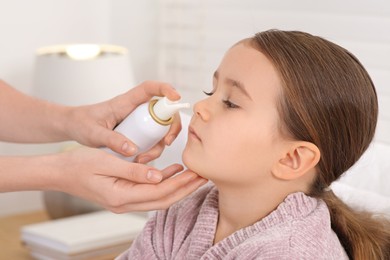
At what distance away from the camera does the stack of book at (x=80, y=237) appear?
2051 mm

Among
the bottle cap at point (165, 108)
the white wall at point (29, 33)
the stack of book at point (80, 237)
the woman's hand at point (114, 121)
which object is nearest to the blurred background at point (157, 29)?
the white wall at point (29, 33)

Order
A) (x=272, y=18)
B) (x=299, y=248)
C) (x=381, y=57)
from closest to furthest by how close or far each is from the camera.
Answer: (x=299, y=248), (x=381, y=57), (x=272, y=18)

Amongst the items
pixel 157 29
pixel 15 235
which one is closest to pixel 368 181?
pixel 15 235

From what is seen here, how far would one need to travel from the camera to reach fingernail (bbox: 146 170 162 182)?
1.25 meters

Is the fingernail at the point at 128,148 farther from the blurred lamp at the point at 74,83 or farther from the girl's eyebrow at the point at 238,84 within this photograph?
the blurred lamp at the point at 74,83

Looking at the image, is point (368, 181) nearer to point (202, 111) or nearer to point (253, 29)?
point (202, 111)

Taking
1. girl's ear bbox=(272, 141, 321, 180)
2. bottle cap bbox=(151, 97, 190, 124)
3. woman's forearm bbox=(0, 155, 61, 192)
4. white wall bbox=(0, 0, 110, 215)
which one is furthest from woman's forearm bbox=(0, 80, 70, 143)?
white wall bbox=(0, 0, 110, 215)

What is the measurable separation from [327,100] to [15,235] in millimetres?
1404

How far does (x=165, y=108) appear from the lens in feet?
4.10

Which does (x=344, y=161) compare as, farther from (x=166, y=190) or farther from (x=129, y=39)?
(x=129, y=39)

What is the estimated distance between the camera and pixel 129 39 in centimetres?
277

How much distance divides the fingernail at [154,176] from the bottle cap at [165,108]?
86 millimetres

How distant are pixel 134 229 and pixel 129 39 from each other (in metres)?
0.83

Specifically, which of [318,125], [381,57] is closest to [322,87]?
[318,125]
